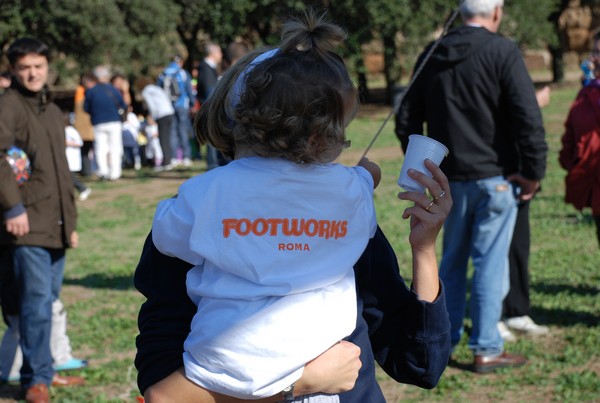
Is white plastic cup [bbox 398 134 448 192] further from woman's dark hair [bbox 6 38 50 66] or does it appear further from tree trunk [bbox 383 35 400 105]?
tree trunk [bbox 383 35 400 105]

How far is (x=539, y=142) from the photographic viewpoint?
5043mm

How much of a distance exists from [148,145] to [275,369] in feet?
55.2

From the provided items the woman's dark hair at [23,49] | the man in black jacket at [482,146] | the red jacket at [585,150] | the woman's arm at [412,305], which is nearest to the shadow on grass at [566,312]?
the red jacket at [585,150]

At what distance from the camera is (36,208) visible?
16.4 feet

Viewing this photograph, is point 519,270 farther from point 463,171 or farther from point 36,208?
point 36,208

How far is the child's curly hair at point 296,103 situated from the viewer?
1.75 meters

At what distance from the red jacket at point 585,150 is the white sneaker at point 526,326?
843mm

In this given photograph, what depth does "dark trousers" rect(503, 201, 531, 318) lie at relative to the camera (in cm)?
602

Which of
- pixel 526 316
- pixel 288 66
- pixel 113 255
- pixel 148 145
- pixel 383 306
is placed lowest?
pixel 148 145

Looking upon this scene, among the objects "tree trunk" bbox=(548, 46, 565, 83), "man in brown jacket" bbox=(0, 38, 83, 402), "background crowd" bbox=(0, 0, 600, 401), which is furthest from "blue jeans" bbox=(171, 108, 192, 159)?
"tree trunk" bbox=(548, 46, 565, 83)

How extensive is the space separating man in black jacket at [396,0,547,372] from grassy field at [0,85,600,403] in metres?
0.28

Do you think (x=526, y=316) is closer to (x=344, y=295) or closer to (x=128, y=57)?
(x=344, y=295)

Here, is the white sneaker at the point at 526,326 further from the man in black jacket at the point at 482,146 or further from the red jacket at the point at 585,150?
the red jacket at the point at 585,150

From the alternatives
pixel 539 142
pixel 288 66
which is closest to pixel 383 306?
pixel 288 66
